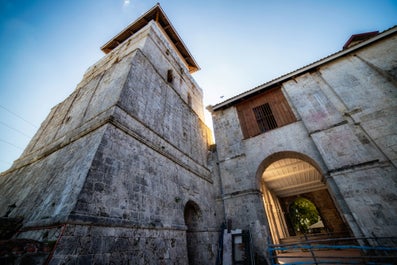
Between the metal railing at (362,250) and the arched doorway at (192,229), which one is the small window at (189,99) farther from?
the metal railing at (362,250)

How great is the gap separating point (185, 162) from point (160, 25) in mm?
11491

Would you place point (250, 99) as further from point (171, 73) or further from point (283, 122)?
point (171, 73)

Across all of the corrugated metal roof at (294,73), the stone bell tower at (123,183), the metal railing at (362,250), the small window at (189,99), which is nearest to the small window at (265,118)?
the corrugated metal roof at (294,73)

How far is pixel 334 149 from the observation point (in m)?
6.46

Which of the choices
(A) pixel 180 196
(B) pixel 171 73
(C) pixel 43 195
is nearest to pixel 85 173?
(C) pixel 43 195

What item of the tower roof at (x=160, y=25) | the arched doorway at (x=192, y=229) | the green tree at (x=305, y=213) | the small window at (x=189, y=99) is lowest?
the arched doorway at (x=192, y=229)

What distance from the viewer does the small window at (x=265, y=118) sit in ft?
28.3

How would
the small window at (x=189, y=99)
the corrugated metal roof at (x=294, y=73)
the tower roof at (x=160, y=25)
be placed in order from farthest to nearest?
1. the tower roof at (x=160, y=25)
2. the small window at (x=189, y=99)
3. the corrugated metal roof at (x=294, y=73)

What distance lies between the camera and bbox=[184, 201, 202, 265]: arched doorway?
620cm

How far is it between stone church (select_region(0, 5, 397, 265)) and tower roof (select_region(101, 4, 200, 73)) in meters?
3.49

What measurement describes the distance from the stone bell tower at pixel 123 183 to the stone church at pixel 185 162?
0.03 m

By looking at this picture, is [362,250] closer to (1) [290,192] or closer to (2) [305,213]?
(1) [290,192]

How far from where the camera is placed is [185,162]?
7484 mm

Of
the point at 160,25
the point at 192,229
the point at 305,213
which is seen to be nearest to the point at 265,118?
the point at 192,229
